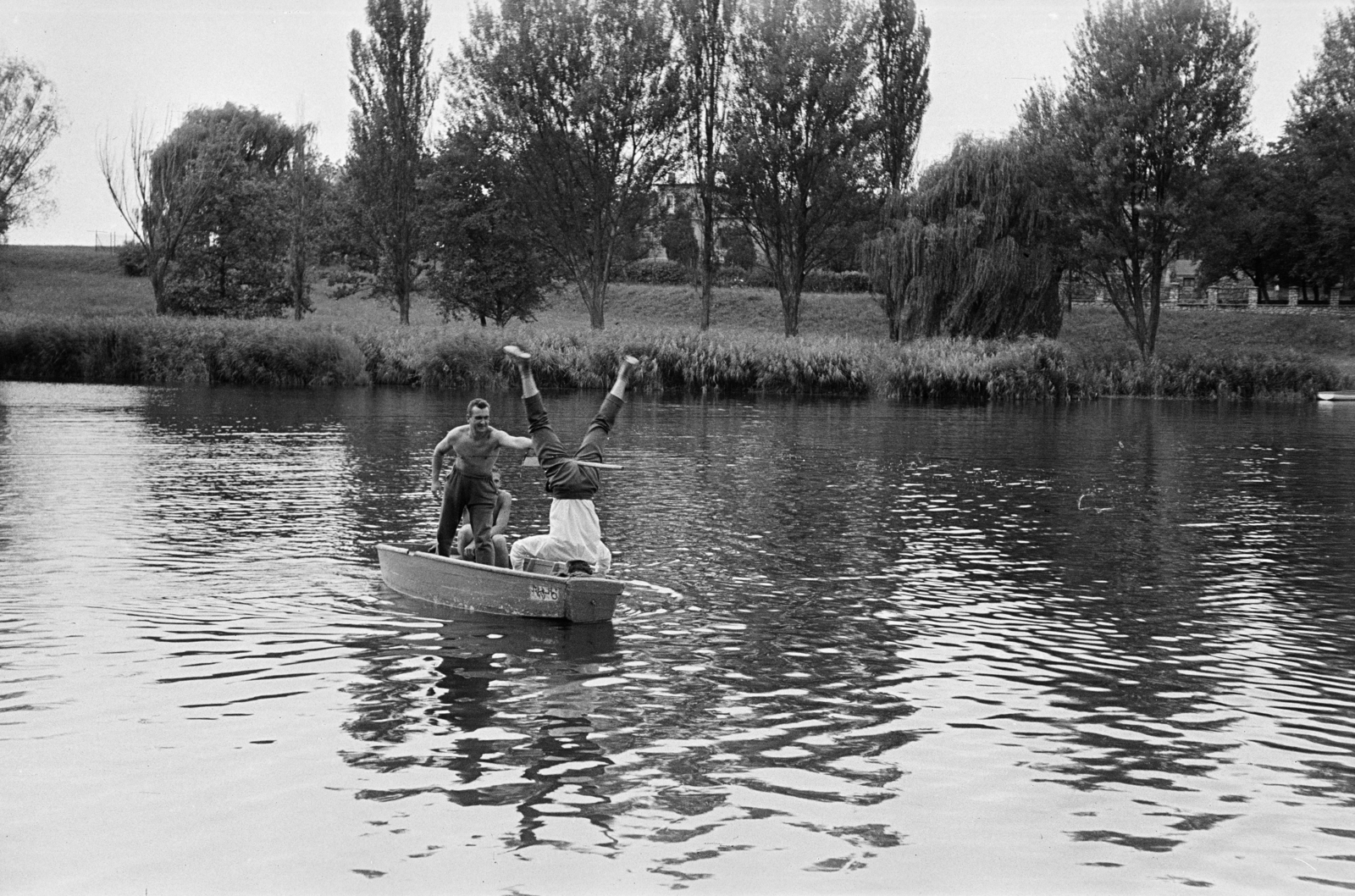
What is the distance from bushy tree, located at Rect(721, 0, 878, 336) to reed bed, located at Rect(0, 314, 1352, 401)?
367 inches

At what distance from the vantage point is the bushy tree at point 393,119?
70.0 m

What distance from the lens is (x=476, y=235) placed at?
7075cm

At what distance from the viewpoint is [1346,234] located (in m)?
71.5

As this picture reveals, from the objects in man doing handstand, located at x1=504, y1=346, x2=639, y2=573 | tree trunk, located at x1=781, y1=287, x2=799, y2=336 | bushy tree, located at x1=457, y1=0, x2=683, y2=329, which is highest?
bushy tree, located at x1=457, y1=0, x2=683, y2=329

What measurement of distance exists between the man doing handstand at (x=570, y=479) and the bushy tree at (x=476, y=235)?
54.9m

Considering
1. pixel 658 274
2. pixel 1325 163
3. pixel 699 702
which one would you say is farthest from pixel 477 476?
pixel 658 274

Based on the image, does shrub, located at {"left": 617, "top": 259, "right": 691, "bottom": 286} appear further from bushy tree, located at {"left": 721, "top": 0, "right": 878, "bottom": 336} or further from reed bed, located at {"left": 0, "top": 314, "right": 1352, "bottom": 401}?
reed bed, located at {"left": 0, "top": 314, "right": 1352, "bottom": 401}

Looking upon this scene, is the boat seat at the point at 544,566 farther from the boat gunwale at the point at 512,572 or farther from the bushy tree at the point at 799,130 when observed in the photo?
the bushy tree at the point at 799,130

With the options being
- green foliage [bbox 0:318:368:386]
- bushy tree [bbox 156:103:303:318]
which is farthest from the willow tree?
bushy tree [bbox 156:103:303:318]

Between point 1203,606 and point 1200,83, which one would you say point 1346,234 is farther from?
point 1203,606

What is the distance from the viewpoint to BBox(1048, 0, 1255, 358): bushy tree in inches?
2440

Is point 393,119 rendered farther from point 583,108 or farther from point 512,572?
point 512,572

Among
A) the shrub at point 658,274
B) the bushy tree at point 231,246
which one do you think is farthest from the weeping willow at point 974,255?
the bushy tree at point 231,246

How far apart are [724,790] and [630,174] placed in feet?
204
